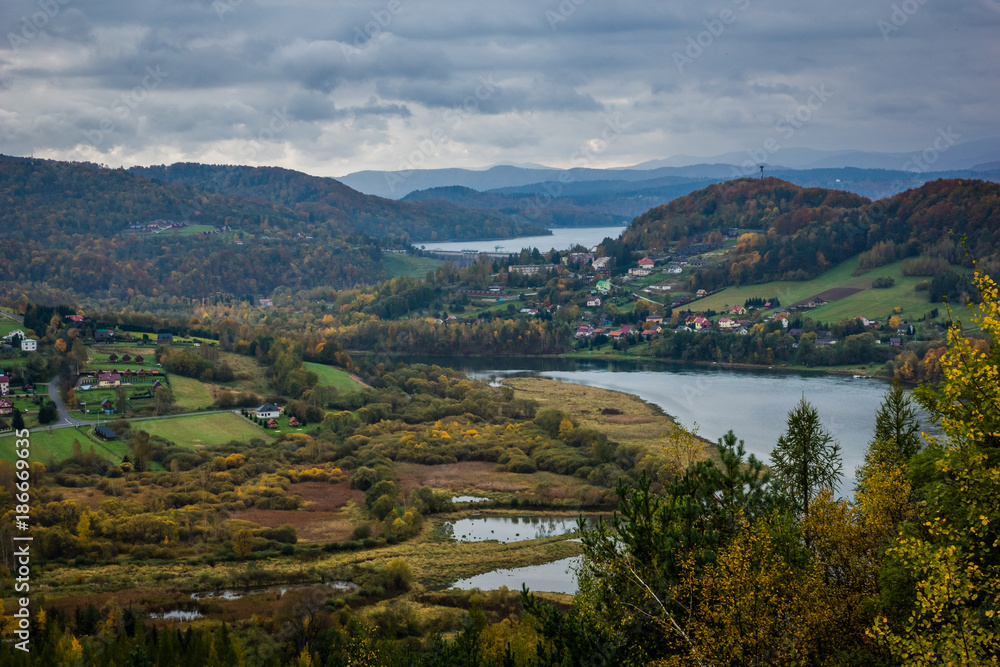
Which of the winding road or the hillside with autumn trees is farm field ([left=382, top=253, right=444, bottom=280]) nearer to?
the hillside with autumn trees

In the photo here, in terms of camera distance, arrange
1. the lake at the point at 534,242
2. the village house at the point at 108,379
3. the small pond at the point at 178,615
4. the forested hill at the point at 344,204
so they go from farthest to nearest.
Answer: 1. the forested hill at the point at 344,204
2. the lake at the point at 534,242
3. the village house at the point at 108,379
4. the small pond at the point at 178,615

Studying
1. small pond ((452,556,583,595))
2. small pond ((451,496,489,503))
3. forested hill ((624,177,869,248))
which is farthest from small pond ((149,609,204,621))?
forested hill ((624,177,869,248))

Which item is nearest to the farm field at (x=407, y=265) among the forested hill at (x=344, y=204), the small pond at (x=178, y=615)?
the forested hill at (x=344, y=204)

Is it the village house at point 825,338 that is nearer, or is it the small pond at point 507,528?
the small pond at point 507,528

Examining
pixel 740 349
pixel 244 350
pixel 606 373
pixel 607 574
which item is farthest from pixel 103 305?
pixel 607 574

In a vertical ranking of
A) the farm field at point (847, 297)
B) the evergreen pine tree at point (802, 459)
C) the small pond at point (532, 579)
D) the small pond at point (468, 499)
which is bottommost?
the small pond at point (532, 579)

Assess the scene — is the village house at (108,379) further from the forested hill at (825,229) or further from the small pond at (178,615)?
the forested hill at (825,229)
